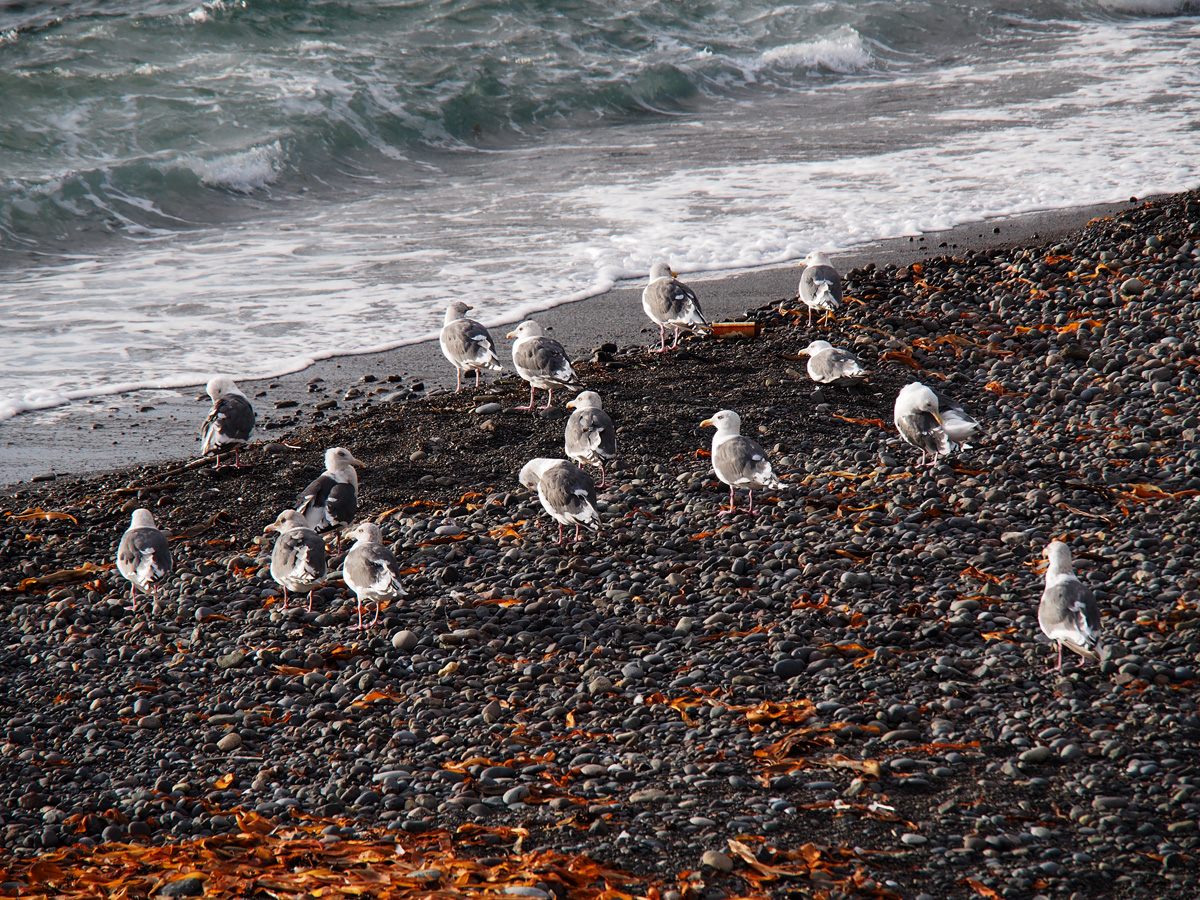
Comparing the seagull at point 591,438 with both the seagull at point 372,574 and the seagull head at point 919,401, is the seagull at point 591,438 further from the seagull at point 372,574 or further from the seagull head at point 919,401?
the seagull head at point 919,401

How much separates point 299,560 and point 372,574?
52 cm

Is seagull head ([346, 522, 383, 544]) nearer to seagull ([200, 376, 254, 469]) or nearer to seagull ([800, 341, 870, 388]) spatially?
seagull ([200, 376, 254, 469])

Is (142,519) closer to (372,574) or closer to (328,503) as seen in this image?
(328,503)

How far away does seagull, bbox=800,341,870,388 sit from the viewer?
8.43 metres

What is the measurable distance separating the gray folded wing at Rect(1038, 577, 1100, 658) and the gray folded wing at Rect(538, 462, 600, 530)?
277 centimetres

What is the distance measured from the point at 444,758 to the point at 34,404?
7.18 meters

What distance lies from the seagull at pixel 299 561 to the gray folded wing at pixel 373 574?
8.9 inches

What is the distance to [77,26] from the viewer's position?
74.9ft

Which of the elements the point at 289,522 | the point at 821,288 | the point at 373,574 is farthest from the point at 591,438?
the point at 821,288

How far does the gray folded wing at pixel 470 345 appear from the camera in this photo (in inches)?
360

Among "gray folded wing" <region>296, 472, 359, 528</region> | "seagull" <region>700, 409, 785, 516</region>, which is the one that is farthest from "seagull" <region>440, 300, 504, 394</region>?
"seagull" <region>700, 409, 785, 516</region>

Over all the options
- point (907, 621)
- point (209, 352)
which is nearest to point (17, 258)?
point (209, 352)

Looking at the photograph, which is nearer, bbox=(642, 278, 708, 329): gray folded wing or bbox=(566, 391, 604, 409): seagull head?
bbox=(566, 391, 604, 409): seagull head

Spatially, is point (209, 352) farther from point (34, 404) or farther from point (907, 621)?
point (907, 621)
